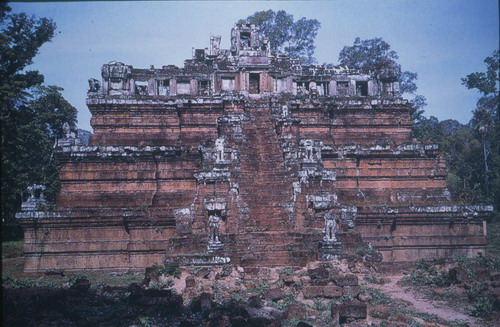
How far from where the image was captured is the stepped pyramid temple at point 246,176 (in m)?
14.8

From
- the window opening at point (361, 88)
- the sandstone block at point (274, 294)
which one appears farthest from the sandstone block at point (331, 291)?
the window opening at point (361, 88)

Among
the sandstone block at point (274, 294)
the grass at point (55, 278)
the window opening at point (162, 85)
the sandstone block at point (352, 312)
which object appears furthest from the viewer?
the window opening at point (162, 85)

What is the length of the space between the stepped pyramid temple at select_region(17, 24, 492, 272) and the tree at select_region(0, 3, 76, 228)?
7803 millimetres

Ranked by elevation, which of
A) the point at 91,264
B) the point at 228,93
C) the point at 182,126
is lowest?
the point at 91,264

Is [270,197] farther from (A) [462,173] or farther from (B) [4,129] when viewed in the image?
(A) [462,173]

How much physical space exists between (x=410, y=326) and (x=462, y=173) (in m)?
32.1

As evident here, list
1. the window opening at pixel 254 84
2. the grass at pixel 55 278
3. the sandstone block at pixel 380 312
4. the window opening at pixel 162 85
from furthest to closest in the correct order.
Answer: the window opening at pixel 162 85
the window opening at pixel 254 84
the grass at pixel 55 278
the sandstone block at pixel 380 312

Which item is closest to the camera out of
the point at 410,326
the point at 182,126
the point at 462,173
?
the point at 410,326

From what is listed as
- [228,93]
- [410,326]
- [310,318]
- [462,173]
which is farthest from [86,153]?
[462,173]

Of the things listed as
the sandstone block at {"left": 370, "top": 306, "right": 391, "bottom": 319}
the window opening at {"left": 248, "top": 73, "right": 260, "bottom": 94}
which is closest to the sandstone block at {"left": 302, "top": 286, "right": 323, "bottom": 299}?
the sandstone block at {"left": 370, "top": 306, "right": 391, "bottom": 319}

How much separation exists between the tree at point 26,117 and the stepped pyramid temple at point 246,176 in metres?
7.80

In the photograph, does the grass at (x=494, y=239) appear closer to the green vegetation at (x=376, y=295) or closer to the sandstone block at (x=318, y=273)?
the green vegetation at (x=376, y=295)

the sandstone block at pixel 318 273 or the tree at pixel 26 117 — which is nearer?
the sandstone block at pixel 318 273

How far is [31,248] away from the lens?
1600 centimetres
